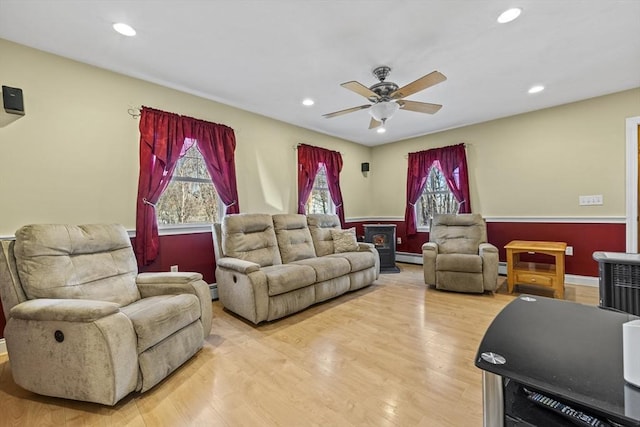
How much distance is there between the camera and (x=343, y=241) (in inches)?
164

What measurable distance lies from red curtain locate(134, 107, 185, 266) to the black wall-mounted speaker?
0.88m

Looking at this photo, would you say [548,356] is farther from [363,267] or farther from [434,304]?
[363,267]

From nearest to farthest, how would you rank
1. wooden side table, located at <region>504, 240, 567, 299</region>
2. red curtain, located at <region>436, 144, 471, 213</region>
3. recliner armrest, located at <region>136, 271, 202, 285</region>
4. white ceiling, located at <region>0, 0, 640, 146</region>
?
white ceiling, located at <region>0, 0, 640, 146</region> → recliner armrest, located at <region>136, 271, 202, 285</region> → wooden side table, located at <region>504, 240, 567, 299</region> → red curtain, located at <region>436, 144, 471, 213</region>

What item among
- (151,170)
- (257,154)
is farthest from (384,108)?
(151,170)

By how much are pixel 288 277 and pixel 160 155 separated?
190 cm

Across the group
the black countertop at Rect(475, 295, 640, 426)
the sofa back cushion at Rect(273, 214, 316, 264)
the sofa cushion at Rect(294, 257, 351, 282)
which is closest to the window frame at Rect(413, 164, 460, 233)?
the sofa cushion at Rect(294, 257, 351, 282)

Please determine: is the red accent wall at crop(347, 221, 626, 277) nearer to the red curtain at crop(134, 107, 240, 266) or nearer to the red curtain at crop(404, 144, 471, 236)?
the red curtain at crop(404, 144, 471, 236)

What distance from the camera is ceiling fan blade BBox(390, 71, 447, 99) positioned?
2.19m

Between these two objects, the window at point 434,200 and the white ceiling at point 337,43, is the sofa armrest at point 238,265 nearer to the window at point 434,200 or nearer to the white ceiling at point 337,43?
the white ceiling at point 337,43

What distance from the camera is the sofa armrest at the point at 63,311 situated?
1572 millimetres

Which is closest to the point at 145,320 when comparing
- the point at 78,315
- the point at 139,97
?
the point at 78,315

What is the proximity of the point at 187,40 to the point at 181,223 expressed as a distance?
196 cm

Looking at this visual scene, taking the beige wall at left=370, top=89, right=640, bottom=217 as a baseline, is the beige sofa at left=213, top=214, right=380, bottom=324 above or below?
below

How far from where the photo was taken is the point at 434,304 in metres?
3.25
